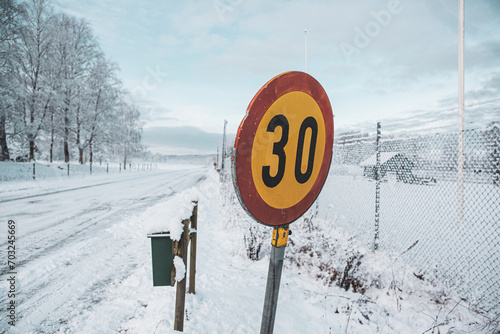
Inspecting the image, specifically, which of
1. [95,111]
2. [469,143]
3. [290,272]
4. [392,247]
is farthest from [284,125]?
[95,111]

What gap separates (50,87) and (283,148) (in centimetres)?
2135

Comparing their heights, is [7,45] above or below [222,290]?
above

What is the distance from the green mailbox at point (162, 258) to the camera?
6.45 feet

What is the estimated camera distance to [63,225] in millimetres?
5254

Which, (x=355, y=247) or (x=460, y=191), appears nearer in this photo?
(x=355, y=247)

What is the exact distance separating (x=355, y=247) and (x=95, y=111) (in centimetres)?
2463

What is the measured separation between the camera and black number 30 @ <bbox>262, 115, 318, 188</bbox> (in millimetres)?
1010

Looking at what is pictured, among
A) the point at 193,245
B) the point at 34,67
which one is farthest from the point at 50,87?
the point at 193,245

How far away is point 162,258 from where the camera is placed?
1988 mm

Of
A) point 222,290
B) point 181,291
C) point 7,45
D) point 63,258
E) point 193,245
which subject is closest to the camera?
point 181,291

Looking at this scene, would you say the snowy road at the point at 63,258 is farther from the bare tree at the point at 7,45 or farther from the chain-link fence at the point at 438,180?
the bare tree at the point at 7,45

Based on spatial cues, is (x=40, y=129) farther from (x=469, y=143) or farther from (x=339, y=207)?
(x=469, y=143)

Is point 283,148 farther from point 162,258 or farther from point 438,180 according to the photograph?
point 438,180

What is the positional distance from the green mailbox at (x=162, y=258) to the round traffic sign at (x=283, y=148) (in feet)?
4.10
